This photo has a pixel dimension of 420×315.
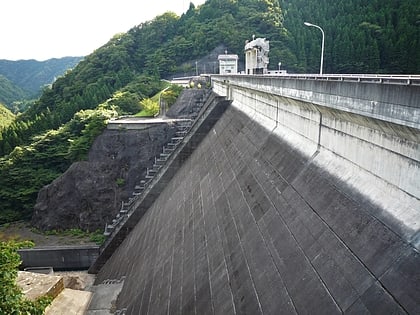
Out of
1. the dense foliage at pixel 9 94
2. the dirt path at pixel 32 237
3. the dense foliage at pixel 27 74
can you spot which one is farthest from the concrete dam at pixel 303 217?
the dense foliage at pixel 27 74

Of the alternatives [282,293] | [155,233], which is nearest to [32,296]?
[155,233]

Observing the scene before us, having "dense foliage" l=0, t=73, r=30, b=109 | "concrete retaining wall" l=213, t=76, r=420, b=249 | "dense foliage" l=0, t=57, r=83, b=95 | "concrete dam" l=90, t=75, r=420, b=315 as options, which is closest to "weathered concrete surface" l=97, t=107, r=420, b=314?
"concrete dam" l=90, t=75, r=420, b=315

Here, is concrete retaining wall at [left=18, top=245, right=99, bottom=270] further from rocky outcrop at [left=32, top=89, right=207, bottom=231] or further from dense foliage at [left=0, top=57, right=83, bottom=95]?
dense foliage at [left=0, top=57, right=83, bottom=95]

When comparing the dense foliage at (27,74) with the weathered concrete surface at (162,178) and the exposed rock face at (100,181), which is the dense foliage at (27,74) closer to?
the exposed rock face at (100,181)

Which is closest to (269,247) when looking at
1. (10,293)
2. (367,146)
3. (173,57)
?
(367,146)

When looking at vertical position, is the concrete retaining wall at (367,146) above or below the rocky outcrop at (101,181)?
above

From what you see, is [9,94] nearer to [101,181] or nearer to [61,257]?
[101,181]
